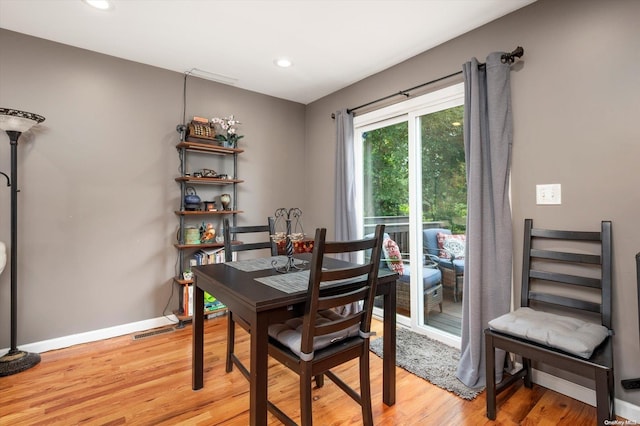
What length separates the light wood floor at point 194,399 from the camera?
173cm

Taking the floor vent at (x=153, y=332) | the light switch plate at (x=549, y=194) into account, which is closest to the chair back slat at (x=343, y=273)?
the light switch plate at (x=549, y=194)

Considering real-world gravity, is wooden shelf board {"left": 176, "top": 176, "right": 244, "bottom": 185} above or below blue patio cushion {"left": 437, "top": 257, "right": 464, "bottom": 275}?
above

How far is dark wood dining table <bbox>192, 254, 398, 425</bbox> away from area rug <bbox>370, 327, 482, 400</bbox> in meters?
0.44

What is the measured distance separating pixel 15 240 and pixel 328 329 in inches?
99.7

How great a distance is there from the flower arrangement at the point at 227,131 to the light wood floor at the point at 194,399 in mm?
2113

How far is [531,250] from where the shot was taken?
203 centimetres

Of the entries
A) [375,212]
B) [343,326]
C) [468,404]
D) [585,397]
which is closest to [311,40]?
[375,212]

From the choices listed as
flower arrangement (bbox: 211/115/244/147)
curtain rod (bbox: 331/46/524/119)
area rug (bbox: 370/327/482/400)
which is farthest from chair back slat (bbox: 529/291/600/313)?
flower arrangement (bbox: 211/115/244/147)

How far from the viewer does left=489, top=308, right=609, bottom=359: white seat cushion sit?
1.47 m

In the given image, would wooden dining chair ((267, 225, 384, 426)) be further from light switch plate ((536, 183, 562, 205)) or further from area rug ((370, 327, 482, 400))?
light switch plate ((536, 183, 562, 205))

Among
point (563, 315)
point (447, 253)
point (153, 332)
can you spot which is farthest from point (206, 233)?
point (563, 315)

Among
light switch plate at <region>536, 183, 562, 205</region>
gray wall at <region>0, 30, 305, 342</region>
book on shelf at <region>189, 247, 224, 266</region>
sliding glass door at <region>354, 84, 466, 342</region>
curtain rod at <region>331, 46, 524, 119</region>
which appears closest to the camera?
light switch plate at <region>536, 183, 562, 205</region>

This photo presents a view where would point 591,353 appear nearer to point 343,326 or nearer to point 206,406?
point 343,326

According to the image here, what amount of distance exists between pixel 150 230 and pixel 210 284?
169cm
